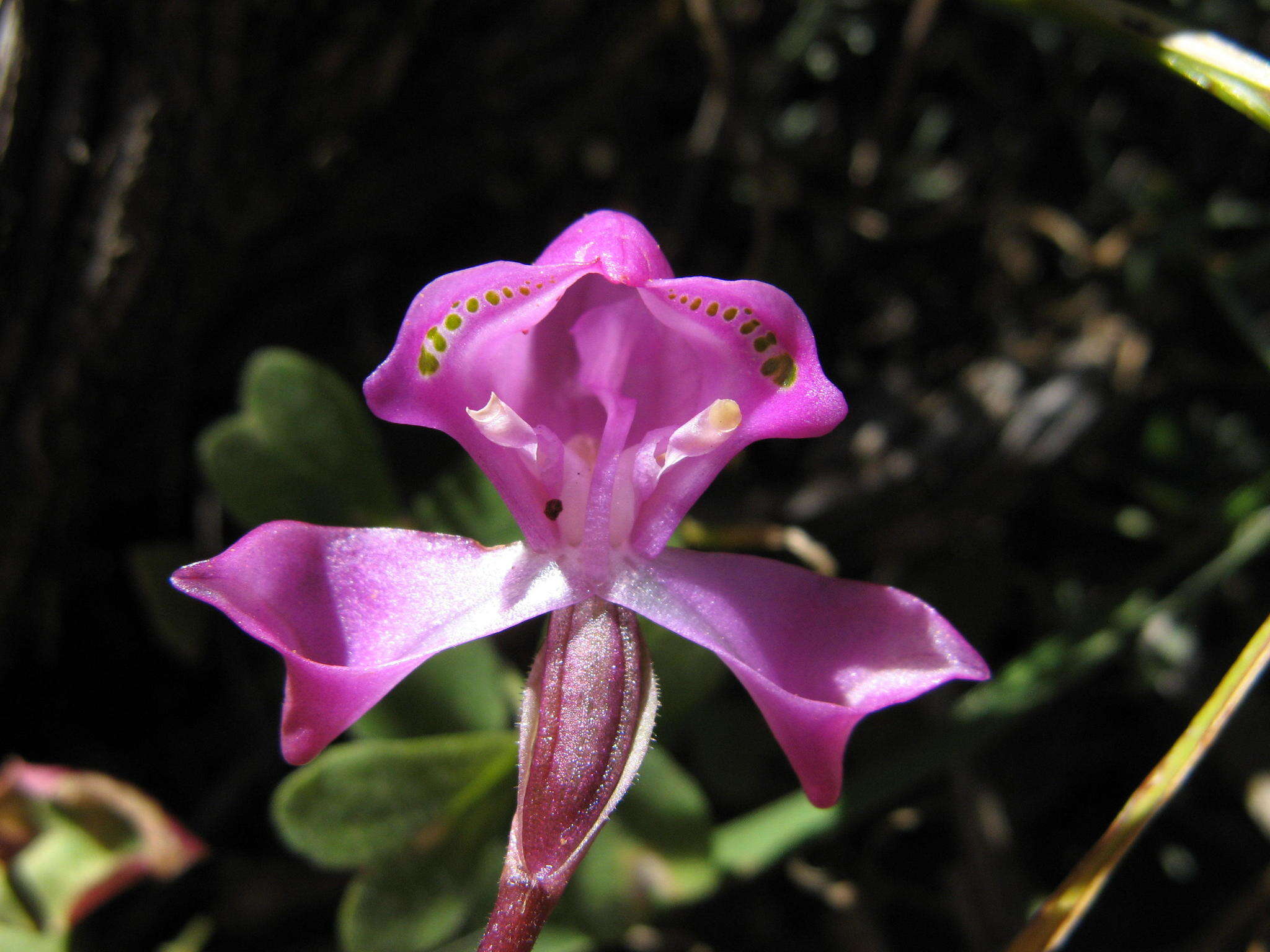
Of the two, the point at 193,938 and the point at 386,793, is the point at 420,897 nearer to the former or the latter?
the point at 386,793

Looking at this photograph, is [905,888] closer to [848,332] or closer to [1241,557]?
[1241,557]

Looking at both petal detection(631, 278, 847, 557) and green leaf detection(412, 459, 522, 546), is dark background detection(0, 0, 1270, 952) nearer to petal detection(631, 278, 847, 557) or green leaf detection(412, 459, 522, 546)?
green leaf detection(412, 459, 522, 546)

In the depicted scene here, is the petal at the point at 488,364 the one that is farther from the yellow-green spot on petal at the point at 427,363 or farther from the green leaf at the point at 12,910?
the green leaf at the point at 12,910

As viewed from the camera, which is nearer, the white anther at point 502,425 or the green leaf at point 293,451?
the white anther at point 502,425

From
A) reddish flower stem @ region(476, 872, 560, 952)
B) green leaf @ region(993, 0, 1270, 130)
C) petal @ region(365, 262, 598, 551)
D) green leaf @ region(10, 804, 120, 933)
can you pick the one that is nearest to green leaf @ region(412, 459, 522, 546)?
petal @ region(365, 262, 598, 551)

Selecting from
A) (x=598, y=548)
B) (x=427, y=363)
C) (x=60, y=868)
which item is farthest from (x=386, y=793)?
(x=60, y=868)

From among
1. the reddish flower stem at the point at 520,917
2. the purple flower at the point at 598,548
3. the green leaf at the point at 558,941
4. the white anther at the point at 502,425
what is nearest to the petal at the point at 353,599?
the purple flower at the point at 598,548
